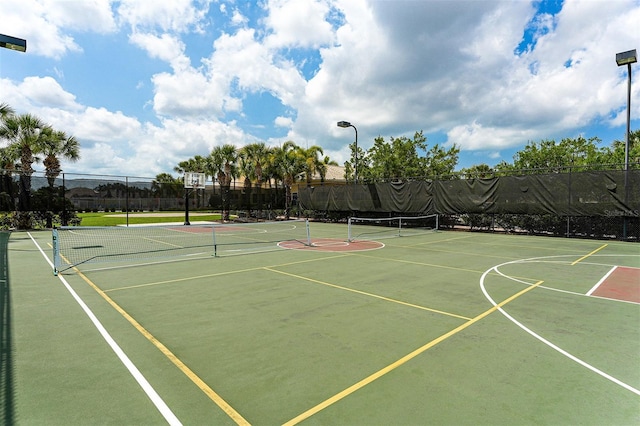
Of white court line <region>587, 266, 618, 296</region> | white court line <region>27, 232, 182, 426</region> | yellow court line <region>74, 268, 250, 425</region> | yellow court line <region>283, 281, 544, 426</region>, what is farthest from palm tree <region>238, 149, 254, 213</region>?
yellow court line <region>283, 281, 544, 426</region>

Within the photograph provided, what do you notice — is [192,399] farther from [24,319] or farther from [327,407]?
[24,319]

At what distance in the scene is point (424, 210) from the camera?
24.3 meters

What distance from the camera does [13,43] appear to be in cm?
977

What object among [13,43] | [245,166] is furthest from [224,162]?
[13,43]

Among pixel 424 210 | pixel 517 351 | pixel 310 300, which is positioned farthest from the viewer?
pixel 424 210

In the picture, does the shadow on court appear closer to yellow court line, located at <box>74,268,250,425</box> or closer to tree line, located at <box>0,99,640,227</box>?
yellow court line, located at <box>74,268,250,425</box>

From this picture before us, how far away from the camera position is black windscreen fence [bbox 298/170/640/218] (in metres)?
17.0

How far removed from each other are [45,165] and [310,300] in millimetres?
24646

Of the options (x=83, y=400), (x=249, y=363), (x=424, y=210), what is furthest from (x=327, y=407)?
(x=424, y=210)

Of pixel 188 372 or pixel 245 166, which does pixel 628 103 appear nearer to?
pixel 188 372

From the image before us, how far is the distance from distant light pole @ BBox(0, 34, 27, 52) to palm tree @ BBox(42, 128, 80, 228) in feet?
47.2

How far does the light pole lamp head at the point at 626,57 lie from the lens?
1532cm

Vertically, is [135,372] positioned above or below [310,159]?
below

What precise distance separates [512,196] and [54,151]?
29.8m
